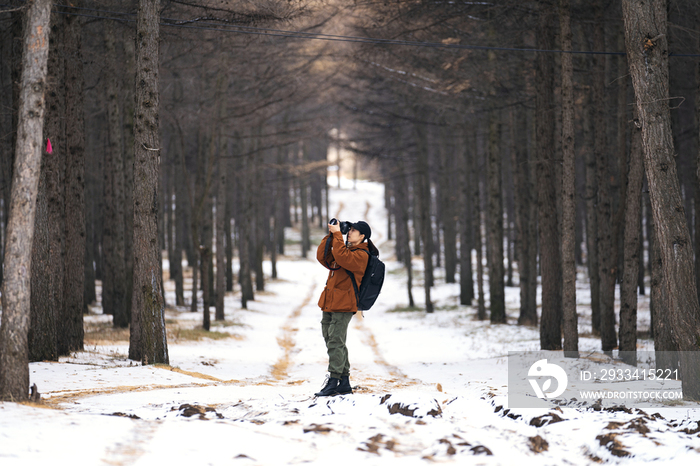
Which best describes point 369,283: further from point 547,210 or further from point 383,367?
point 547,210

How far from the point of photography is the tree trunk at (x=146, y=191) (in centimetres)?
925

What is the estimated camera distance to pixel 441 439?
14.7ft

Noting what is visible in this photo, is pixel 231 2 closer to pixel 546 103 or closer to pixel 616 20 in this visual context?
pixel 546 103

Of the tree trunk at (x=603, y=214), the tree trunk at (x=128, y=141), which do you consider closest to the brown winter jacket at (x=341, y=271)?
the tree trunk at (x=603, y=214)

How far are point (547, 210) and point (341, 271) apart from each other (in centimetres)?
753

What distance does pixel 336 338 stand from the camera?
6266mm

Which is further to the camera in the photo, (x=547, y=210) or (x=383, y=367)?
(x=547, y=210)

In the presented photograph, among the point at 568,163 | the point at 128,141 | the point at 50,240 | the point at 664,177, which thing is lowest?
the point at 50,240

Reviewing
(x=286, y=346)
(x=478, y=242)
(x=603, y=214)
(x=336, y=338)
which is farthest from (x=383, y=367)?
(x=478, y=242)

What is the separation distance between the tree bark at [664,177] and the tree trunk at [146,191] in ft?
24.4

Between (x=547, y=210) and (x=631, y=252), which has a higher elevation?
(x=547, y=210)

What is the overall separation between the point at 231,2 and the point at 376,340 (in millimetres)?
9283

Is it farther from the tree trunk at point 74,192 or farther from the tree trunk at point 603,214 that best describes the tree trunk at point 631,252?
the tree trunk at point 74,192

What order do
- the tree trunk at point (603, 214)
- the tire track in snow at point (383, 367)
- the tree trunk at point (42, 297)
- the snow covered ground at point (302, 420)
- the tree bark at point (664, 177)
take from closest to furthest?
the snow covered ground at point (302, 420) < the tree bark at point (664, 177) < the tree trunk at point (42, 297) < the tire track in snow at point (383, 367) < the tree trunk at point (603, 214)
